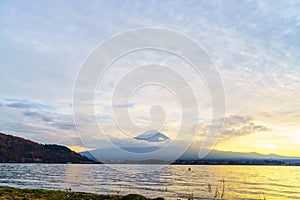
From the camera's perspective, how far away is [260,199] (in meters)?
39.0

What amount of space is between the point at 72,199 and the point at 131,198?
553 centimetres

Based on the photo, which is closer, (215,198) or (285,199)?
(215,198)

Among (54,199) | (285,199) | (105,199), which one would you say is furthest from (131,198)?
(285,199)

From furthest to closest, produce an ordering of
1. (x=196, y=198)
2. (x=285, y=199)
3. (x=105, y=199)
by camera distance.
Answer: (x=285, y=199) < (x=196, y=198) < (x=105, y=199)

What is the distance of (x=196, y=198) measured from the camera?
1398 inches

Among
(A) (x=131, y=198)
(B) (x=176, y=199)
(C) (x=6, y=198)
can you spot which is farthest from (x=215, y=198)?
(C) (x=6, y=198)

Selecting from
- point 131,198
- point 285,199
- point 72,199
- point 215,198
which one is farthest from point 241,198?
point 72,199

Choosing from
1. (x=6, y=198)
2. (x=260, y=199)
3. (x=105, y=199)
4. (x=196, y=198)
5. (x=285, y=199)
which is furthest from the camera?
(x=285, y=199)

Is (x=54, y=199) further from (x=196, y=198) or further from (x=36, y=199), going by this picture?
(x=196, y=198)

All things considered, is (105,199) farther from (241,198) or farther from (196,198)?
(241,198)

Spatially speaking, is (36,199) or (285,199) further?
(285,199)

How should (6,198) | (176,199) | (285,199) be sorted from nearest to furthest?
1. (6,198)
2. (176,199)
3. (285,199)

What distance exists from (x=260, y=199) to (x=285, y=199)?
6.27m

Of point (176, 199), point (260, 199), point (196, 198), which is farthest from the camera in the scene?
point (260, 199)
